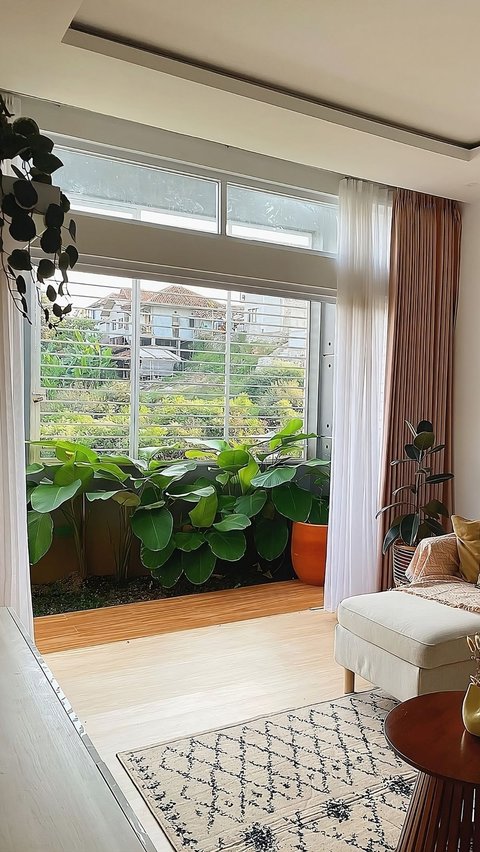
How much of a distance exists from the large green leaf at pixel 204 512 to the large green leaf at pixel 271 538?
1.63ft

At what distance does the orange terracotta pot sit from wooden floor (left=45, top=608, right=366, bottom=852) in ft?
2.74

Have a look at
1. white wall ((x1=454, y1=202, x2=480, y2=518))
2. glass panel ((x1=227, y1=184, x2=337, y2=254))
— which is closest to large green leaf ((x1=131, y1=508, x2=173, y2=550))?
glass panel ((x1=227, y1=184, x2=337, y2=254))

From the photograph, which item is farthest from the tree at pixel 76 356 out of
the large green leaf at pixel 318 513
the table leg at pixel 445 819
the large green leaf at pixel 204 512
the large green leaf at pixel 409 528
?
the table leg at pixel 445 819

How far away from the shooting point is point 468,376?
4.65 m

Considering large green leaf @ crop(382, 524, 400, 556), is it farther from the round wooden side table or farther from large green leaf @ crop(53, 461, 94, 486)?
the round wooden side table

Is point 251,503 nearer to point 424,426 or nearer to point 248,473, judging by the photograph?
point 248,473

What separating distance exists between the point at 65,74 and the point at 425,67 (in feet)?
5.15

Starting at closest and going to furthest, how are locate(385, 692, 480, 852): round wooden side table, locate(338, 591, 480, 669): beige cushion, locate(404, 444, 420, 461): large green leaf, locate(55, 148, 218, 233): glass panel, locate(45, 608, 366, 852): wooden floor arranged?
locate(385, 692, 480, 852): round wooden side table < locate(338, 591, 480, 669): beige cushion < locate(45, 608, 366, 852): wooden floor < locate(55, 148, 218, 233): glass panel < locate(404, 444, 420, 461): large green leaf

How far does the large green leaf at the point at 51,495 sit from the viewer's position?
4.02m

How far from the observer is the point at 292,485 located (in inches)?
195

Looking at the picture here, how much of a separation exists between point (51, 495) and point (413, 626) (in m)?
2.40

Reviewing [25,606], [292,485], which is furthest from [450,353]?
[25,606]

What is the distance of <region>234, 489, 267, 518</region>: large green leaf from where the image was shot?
4.76 metres

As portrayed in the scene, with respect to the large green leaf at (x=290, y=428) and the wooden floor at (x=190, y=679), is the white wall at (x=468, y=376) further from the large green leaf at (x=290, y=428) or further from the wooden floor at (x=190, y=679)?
the wooden floor at (x=190, y=679)
